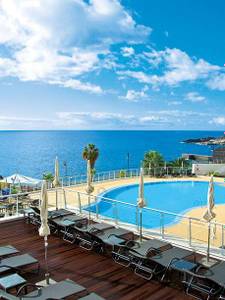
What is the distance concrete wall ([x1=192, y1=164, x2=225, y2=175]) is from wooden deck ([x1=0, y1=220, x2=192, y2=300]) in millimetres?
20443

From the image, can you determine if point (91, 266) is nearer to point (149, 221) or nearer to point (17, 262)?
point (17, 262)

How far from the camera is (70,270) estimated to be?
6.20m

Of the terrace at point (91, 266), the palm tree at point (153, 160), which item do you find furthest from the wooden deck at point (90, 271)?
the palm tree at point (153, 160)

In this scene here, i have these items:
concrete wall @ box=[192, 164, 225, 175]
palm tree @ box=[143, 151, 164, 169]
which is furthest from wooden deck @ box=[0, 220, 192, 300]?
concrete wall @ box=[192, 164, 225, 175]

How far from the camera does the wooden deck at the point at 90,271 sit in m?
5.29

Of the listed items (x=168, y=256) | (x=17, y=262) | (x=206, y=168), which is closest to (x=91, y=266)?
(x=17, y=262)

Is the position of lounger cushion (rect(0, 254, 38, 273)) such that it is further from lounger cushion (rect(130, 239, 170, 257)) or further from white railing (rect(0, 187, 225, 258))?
white railing (rect(0, 187, 225, 258))

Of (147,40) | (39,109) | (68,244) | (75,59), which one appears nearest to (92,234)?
(68,244)

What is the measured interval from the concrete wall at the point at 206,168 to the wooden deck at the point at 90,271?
67.1 ft

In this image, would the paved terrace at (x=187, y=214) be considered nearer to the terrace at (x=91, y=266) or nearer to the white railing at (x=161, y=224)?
the white railing at (x=161, y=224)

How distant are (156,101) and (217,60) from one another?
47.8 metres

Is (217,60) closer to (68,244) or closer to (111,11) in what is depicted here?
(111,11)

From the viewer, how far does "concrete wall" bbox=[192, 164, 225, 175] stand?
Result: 2657cm

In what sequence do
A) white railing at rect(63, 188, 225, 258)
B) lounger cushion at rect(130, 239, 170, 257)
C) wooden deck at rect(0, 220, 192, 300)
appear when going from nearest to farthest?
1. wooden deck at rect(0, 220, 192, 300)
2. lounger cushion at rect(130, 239, 170, 257)
3. white railing at rect(63, 188, 225, 258)
